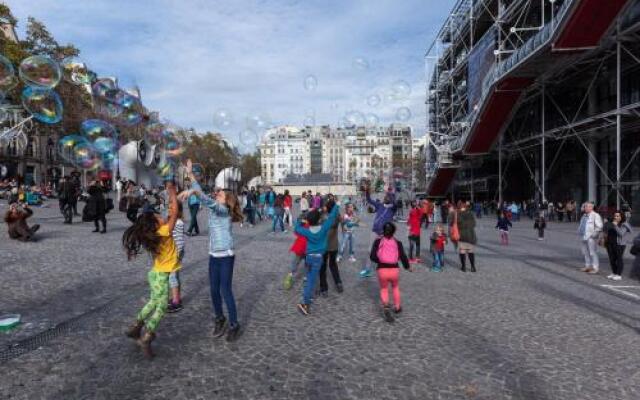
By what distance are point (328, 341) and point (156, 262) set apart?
209 cm

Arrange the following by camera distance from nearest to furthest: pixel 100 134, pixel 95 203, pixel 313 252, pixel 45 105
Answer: pixel 313 252 → pixel 95 203 → pixel 45 105 → pixel 100 134

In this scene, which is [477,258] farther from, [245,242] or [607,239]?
[245,242]

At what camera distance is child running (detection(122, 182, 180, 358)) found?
4652mm

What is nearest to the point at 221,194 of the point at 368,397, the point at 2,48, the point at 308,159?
the point at 368,397

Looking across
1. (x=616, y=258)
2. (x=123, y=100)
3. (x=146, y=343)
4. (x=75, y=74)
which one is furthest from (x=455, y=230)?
(x=75, y=74)

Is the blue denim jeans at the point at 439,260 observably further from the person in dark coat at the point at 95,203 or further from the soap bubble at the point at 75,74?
the soap bubble at the point at 75,74

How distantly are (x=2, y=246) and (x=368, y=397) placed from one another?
11.0 m

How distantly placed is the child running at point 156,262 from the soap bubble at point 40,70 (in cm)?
1651

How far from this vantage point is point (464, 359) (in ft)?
15.7

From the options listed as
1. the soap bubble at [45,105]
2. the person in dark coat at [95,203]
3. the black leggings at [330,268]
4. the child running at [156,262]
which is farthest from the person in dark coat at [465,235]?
the soap bubble at [45,105]

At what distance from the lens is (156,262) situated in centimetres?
486

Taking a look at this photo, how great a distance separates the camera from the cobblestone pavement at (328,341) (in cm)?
407

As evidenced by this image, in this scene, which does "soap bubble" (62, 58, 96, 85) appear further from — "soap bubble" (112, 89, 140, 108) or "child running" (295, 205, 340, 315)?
"child running" (295, 205, 340, 315)

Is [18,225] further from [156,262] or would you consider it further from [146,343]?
[146,343]
